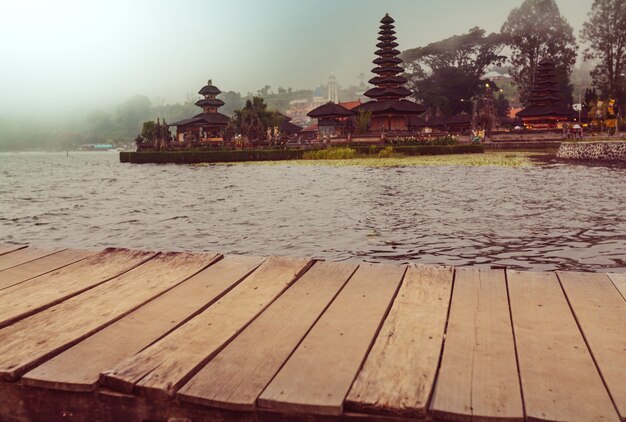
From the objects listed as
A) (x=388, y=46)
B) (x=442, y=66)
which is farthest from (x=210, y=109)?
(x=442, y=66)

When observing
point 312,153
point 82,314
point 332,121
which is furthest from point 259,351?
point 332,121

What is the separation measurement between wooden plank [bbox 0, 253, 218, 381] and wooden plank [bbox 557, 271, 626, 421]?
6.85 feet

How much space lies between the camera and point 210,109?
261ft

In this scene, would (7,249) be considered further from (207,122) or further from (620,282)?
(207,122)

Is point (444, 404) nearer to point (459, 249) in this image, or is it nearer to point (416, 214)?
point (459, 249)

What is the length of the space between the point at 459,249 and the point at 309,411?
7.49 meters

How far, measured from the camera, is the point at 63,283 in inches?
132

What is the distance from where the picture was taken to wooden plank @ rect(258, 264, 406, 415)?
1780mm

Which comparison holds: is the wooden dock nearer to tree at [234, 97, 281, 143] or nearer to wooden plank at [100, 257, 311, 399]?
wooden plank at [100, 257, 311, 399]

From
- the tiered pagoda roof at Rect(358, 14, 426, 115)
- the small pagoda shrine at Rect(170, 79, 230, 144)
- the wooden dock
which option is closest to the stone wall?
the tiered pagoda roof at Rect(358, 14, 426, 115)

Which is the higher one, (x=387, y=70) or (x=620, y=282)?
(x=387, y=70)

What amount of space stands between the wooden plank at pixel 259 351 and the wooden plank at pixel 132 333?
0.36 meters

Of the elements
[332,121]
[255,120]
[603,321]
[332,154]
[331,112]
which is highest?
[331,112]

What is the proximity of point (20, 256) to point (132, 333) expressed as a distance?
7.43 ft
